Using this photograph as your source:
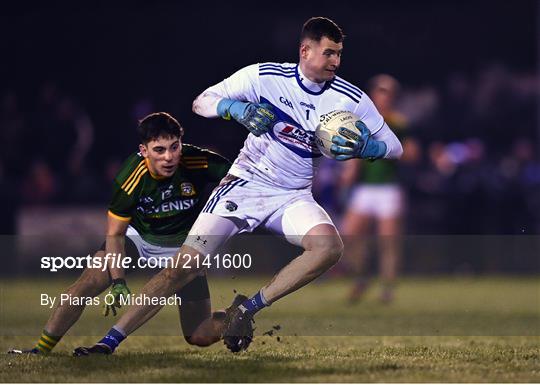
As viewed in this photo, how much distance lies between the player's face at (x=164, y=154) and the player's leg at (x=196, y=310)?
927 mm

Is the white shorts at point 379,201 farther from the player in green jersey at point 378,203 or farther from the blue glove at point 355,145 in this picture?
the blue glove at point 355,145

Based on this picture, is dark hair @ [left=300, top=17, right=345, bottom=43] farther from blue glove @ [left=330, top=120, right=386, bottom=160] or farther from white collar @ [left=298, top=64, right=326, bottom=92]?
blue glove @ [left=330, top=120, right=386, bottom=160]

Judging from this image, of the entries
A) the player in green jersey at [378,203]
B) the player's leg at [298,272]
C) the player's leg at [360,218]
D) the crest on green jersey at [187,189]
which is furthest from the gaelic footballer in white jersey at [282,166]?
the player's leg at [360,218]

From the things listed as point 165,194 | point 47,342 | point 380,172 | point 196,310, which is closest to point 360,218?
point 380,172

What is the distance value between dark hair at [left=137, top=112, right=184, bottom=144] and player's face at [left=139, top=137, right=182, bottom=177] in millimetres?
27

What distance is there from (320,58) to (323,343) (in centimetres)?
224

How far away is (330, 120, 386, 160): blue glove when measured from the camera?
298 inches

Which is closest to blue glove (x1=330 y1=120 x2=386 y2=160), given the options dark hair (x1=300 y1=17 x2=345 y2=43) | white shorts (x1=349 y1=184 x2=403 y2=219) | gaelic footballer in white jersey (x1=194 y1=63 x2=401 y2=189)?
gaelic footballer in white jersey (x1=194 y1=63 x2=401 y2=189)

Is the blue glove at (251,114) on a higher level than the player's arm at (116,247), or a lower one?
higher

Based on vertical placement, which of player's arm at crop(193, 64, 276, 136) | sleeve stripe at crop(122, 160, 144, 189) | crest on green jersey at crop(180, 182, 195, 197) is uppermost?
player's arm at crop(193, 64, 276, 136)

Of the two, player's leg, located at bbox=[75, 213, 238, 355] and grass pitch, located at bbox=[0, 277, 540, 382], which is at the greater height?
player's leg, located at bbox=[75, 213, 238, 355]

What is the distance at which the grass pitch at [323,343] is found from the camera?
690 centimetres

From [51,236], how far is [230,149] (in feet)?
A: 8.72

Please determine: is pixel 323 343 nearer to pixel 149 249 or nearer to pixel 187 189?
pixel 149 249
